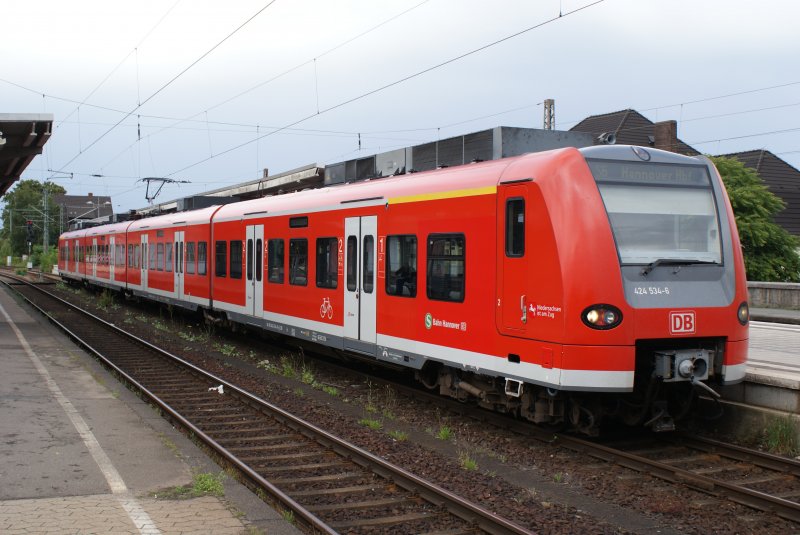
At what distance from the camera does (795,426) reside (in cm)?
787

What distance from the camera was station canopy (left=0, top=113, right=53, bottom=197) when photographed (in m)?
16.8

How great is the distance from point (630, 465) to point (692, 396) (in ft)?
4.38

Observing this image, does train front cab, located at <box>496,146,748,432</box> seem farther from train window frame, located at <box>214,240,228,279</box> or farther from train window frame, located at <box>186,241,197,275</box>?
train window frame, located at <box>186,241,197,275</box>

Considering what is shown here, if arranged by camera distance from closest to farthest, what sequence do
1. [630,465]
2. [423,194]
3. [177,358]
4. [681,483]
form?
[681,483], [630,465], [423,194], [177,358]

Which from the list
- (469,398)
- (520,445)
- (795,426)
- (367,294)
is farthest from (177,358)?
(795,426)

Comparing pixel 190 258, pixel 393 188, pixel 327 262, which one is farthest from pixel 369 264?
pixel 190 258

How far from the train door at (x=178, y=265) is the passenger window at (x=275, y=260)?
6667mm

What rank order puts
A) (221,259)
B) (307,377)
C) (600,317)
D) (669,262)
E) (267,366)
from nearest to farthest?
1. (600,317)
2. (669,262)
3. (307,377)
4. (267,366)
5. (221,259)

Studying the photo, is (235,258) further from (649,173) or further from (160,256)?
(649,173)

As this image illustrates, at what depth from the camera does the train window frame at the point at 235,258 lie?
15969 millimetres

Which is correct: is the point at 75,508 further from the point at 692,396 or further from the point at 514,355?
the point at 692,396

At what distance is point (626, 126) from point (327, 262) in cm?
3260

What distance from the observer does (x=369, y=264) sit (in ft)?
35.2

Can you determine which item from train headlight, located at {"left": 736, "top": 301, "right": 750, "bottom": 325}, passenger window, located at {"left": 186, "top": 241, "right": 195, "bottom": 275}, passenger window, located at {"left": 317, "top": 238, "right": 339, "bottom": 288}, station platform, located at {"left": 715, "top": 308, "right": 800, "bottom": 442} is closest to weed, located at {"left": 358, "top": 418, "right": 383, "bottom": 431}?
passenger window, located at {"left": 317, "top": 238, "right": 339, "bottom": 288}
